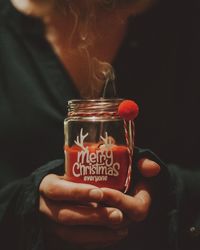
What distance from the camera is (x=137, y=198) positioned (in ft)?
2.03

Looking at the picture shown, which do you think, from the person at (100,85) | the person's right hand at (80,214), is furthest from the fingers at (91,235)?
the person at (100,85)

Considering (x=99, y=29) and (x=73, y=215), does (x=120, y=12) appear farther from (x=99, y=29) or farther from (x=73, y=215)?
(x=73, y=215)

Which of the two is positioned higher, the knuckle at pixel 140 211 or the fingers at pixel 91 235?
the knuckle at pixel 140 211

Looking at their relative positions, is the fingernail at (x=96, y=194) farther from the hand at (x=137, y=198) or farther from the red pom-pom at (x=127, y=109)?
the red pom-pom at (x=127, y=109)

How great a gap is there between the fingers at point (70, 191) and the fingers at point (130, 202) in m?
0.02

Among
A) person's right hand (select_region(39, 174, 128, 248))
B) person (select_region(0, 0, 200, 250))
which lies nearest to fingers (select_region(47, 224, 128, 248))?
person's right hand (select_region(39, 174, 128, 248))

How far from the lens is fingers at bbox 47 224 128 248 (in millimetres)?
585

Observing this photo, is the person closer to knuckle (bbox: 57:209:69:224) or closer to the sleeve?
the sleeve

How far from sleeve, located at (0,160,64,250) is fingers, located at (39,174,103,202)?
5 cm

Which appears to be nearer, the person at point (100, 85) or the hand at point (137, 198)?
the hand at point (137, 198)

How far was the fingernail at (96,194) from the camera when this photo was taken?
54 cm

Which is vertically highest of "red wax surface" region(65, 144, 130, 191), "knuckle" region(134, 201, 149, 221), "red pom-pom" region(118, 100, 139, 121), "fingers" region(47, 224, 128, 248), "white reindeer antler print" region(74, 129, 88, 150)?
"red pom-pom" region(118, 100, 139, 121)

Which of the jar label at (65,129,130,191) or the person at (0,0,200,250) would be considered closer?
the jar label at (65,129,130,191)

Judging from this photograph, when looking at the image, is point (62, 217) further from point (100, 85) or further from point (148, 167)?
point (100, 85)
